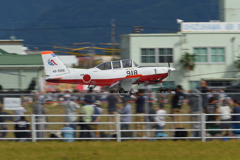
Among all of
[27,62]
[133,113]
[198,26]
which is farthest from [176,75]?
[133,113]

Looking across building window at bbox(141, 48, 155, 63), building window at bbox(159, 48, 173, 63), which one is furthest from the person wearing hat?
building window at bbox(159, 48, 173, 63)

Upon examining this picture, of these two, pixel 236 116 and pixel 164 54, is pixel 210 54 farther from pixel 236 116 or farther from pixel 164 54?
pixel 236 116

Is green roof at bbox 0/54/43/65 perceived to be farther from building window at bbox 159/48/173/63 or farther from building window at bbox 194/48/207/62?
building window at bbox 194/48/207/62

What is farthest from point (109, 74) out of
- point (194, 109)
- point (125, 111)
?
point (194, 109)

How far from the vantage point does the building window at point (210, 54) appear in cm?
3275

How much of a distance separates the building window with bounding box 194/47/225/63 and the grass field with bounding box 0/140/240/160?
73.4 ft

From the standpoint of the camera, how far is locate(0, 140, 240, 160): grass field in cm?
978

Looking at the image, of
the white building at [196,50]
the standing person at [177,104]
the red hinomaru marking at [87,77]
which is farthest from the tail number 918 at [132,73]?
the white building at [196,50]

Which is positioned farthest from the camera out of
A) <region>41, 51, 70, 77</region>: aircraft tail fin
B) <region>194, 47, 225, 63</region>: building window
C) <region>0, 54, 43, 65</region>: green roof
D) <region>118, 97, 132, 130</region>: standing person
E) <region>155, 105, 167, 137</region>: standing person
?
<region>194, 47, 225, 63</region>: building window

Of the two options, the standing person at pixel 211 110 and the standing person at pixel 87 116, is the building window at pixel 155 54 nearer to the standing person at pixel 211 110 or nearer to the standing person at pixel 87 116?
the standing person at pixel 211 110

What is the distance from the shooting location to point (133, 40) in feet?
106

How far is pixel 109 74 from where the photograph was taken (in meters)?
21.2

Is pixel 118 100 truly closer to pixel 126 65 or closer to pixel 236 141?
pixel 236 141

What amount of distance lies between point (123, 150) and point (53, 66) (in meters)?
12.8
